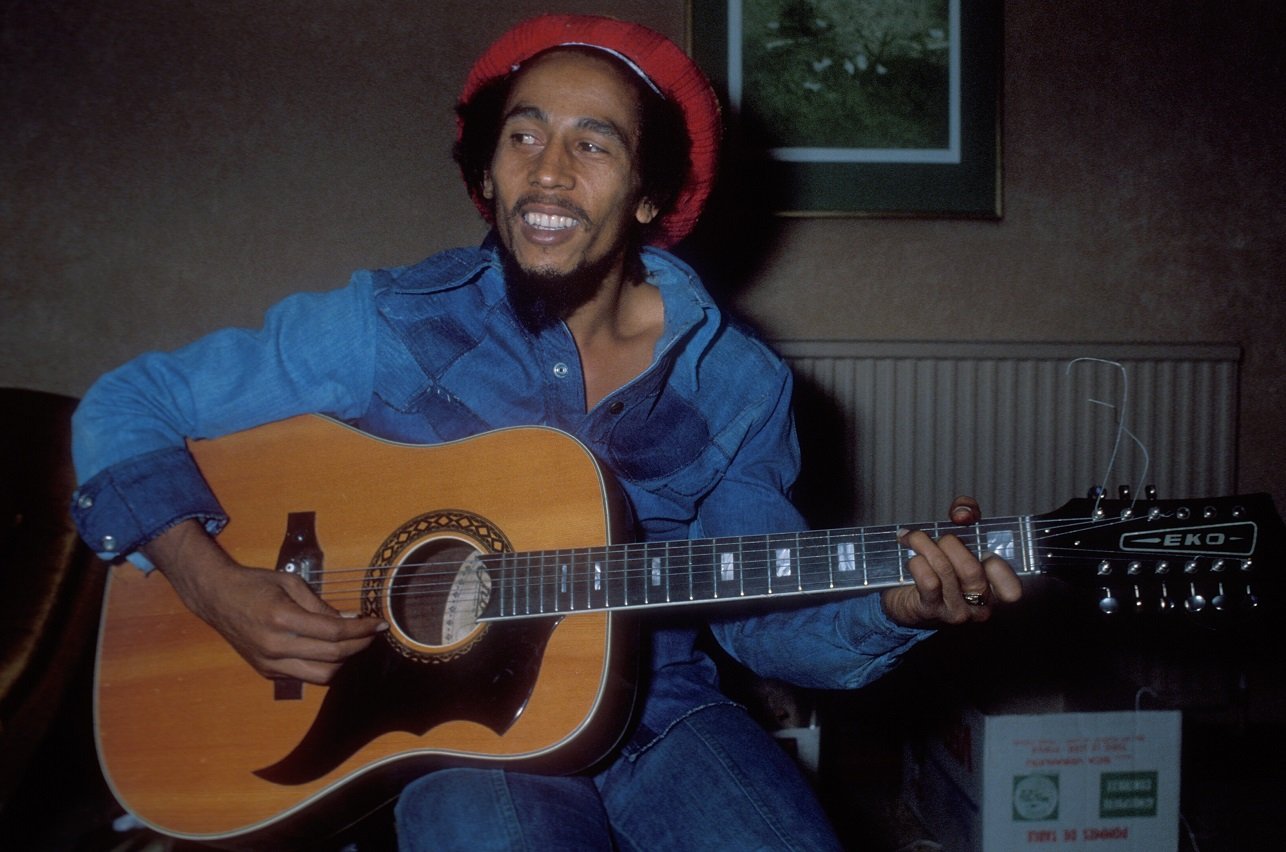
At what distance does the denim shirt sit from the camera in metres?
1.28

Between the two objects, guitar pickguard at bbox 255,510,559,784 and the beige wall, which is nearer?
guitar pickguard at bbox 255,510,559,784

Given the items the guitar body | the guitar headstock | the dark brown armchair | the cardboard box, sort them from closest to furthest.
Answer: the guitar headstock, the guitar body, the dark brown armchair, the cardboard box

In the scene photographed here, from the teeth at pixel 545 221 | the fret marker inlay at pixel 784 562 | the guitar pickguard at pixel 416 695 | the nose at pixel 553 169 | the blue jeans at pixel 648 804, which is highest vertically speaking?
the nose at pixel 553 169

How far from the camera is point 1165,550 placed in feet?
3.35

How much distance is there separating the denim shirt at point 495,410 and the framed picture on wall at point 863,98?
4.05 ft

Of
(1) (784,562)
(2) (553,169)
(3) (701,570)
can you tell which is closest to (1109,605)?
(1) (784,562)

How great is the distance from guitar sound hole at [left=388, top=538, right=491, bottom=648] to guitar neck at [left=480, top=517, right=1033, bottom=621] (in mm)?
64

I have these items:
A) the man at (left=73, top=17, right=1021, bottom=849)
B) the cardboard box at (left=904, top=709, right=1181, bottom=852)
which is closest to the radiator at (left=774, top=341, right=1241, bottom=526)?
the cardboard box at (left=904, top=709, right=1181, bottom=852)

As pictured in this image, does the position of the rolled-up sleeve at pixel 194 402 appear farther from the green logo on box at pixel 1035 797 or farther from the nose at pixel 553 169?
the green logo on box at pixel 1035 797

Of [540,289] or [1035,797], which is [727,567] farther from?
[1035,797]

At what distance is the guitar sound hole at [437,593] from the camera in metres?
1.22

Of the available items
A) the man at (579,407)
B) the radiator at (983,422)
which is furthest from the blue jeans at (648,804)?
the radiator at (983,422)

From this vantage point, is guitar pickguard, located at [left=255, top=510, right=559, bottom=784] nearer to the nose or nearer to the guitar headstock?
the nose

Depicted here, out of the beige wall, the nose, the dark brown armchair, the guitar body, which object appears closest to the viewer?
the guitar body
